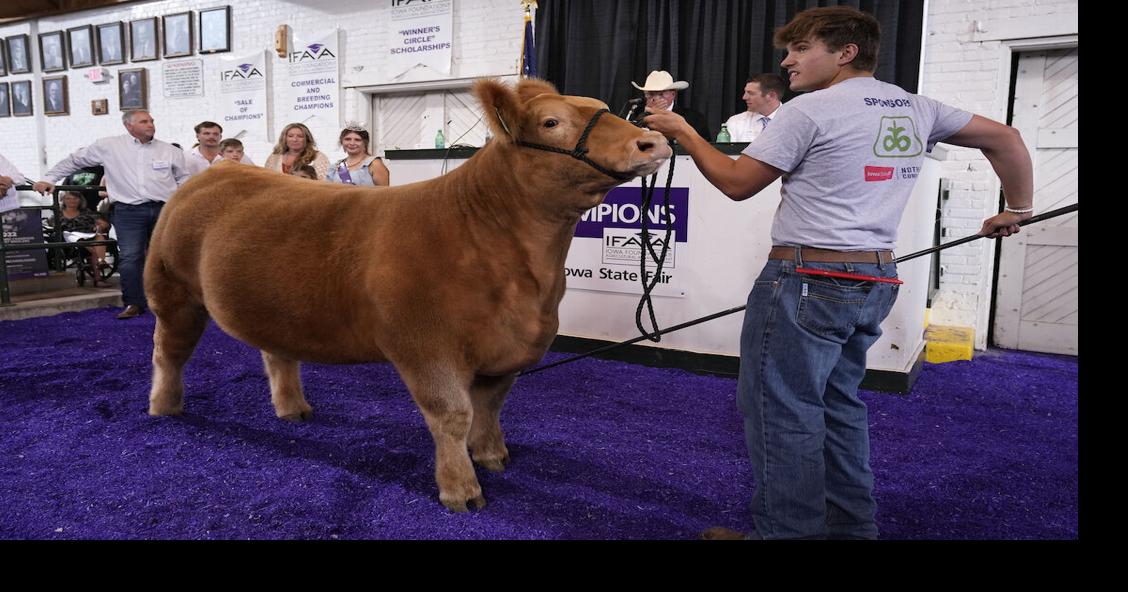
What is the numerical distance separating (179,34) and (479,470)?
9.66m

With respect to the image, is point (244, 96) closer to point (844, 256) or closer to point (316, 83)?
point (316, 83)

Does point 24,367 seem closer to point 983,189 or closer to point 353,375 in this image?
point 353,375

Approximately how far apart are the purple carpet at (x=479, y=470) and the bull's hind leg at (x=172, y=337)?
13cm

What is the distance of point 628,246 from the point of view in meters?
4.12

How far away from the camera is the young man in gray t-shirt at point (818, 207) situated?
1.58m

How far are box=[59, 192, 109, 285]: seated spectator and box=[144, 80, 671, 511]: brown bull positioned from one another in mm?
6652

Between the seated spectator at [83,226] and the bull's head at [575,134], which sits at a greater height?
the bull's head at [575,134]

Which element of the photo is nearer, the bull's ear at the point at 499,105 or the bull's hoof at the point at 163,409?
the bull's ear at the point at 499,105

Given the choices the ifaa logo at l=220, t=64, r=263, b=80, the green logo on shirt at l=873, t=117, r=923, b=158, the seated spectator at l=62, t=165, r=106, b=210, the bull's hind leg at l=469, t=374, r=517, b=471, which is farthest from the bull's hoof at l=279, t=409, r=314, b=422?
the seated spectator at l=62, t=165, r=106, b=210

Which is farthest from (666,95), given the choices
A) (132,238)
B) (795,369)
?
(132,238)

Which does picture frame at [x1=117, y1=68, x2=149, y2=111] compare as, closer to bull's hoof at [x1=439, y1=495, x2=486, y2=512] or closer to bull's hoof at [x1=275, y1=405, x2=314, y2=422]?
bull's hoof at [x1=275, y1=405, x2=314, y2=422]

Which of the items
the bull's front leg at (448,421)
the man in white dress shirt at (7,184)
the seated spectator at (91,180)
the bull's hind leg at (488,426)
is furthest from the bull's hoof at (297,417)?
the seated spectator at (91,180)

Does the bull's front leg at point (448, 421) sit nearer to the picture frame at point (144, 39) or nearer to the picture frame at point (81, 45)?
the picture frame at point (144, 39)

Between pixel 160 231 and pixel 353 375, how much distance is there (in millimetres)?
1373
